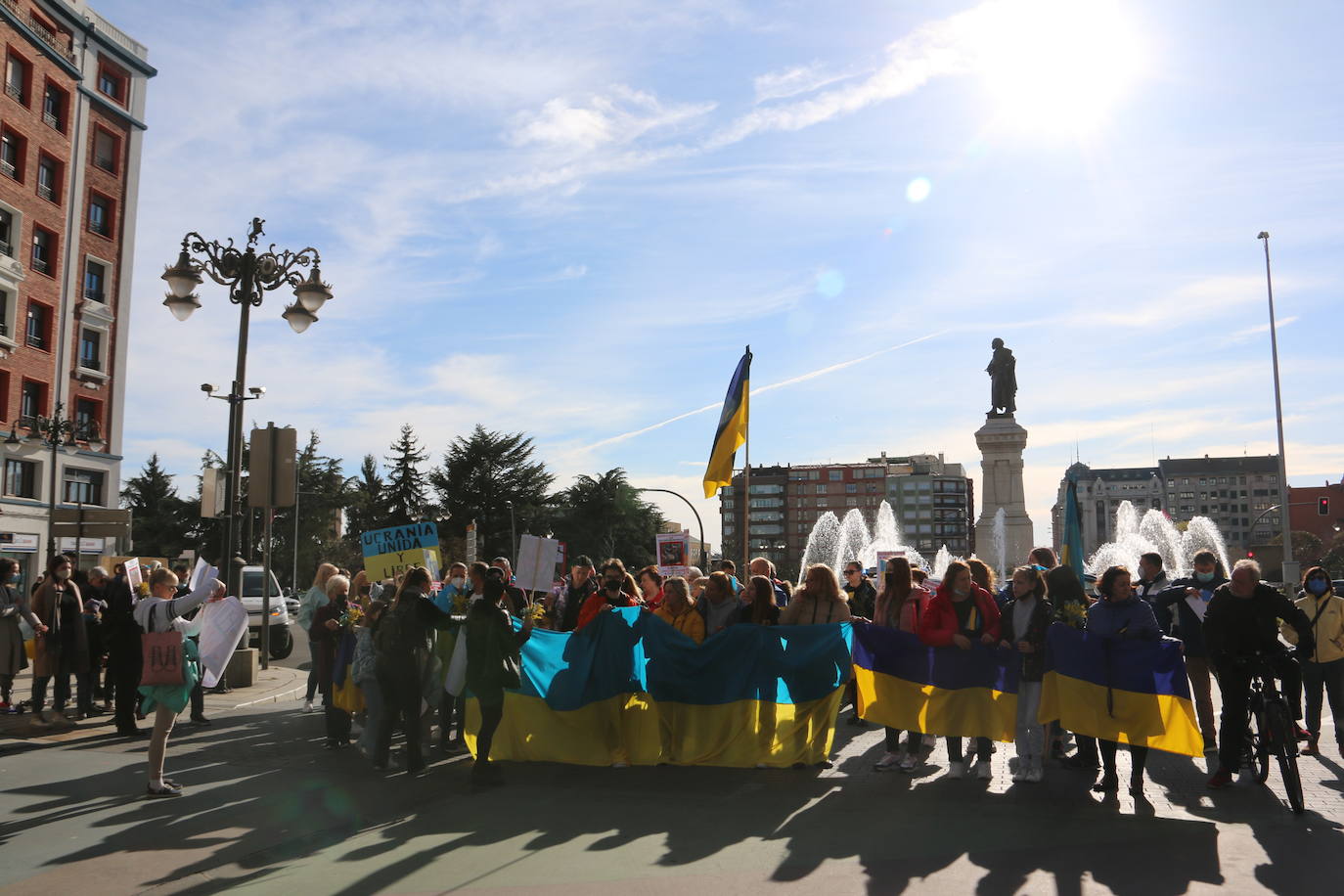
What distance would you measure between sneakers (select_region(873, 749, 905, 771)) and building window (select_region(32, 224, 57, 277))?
122 feet

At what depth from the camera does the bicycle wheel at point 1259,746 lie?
818cm

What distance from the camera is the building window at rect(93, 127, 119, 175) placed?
4062cm

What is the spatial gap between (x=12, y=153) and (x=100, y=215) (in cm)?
519

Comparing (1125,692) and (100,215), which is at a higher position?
(100,215)

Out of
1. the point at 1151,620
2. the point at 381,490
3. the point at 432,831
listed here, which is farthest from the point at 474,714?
the point at 381,490

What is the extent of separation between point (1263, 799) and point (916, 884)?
370cm

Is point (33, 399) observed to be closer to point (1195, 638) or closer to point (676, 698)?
point (676, 698)

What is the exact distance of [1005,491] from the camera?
36.7 meters

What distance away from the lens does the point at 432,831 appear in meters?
7.22

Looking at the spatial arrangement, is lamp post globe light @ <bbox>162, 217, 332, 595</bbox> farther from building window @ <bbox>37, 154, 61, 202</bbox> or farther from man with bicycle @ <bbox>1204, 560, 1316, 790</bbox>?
building window @ <bbox>37, 154, 61, 202</bbox>

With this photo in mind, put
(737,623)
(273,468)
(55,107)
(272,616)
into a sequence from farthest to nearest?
(55,107)
(272,616)
(273,468)
(737,623)

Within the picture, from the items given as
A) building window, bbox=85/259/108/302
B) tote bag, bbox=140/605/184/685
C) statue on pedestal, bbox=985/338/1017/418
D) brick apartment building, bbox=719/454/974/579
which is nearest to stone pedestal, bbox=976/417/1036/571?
statue on pedestal, bbox=985/338/1017/418

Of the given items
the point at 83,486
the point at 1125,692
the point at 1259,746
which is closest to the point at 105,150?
the point at 83,486

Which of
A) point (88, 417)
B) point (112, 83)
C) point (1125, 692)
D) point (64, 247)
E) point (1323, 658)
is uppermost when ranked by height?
point (112, 83)
